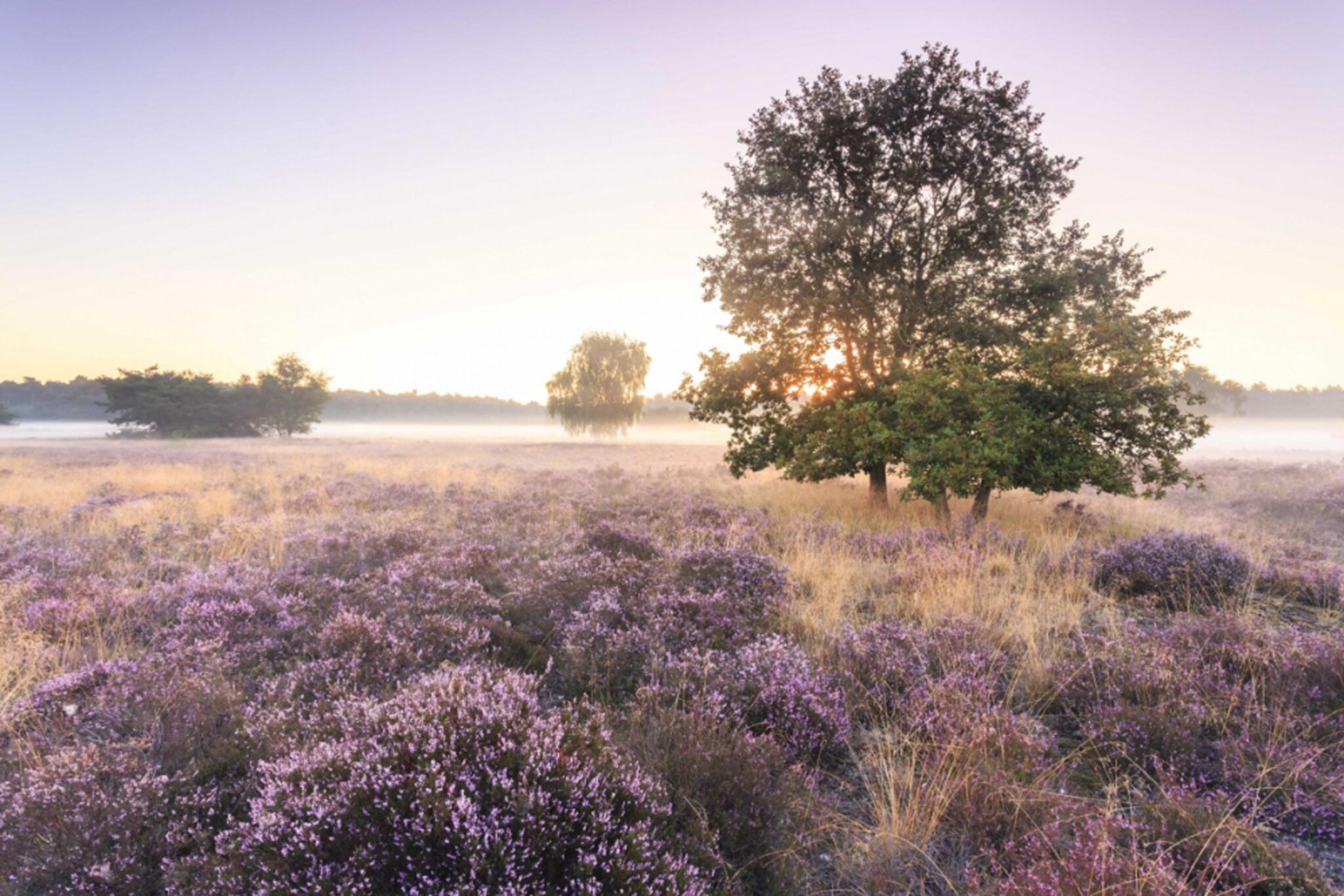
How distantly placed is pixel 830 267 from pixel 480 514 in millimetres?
10261

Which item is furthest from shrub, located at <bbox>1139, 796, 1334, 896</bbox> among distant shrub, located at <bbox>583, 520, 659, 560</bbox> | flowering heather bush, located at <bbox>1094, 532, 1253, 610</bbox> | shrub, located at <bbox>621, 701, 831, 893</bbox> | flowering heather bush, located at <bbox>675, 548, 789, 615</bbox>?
distant shrub, located at <bbox>583, 520, 659, 560</bbox>

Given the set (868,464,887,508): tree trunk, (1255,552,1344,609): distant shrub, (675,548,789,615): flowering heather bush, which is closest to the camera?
(675,548,789,615): flowering heather bush

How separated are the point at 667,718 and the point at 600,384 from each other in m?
62.3

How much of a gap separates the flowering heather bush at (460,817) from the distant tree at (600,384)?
62508 mm

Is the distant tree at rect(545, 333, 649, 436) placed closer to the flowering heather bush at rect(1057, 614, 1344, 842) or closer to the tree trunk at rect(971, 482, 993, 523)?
the tree trunk at rect(971, 482, 993, 523)

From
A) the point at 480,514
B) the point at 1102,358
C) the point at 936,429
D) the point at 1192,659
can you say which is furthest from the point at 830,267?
the point at 1192,659

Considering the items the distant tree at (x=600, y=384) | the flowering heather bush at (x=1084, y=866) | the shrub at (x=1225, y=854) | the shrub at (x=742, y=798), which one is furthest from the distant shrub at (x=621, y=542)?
the distant tree at (x=600, y=384)

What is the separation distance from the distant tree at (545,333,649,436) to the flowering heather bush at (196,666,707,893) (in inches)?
2461

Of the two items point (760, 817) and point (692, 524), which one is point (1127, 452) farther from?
point (760, 817)

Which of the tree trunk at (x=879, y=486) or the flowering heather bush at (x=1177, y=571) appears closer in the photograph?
the flowering heather bush at (x=1177, y=571)

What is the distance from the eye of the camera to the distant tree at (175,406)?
203 ft

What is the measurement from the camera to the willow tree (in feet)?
36.8

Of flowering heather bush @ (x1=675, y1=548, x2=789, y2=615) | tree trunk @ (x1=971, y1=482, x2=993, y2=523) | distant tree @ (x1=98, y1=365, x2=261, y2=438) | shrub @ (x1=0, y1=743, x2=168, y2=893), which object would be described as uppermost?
distant tree @ (x1=98, y1=365, x2=261, y2=438)

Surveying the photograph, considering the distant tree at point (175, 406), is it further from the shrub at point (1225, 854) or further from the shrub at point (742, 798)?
the shrub at point (1225, 854)
